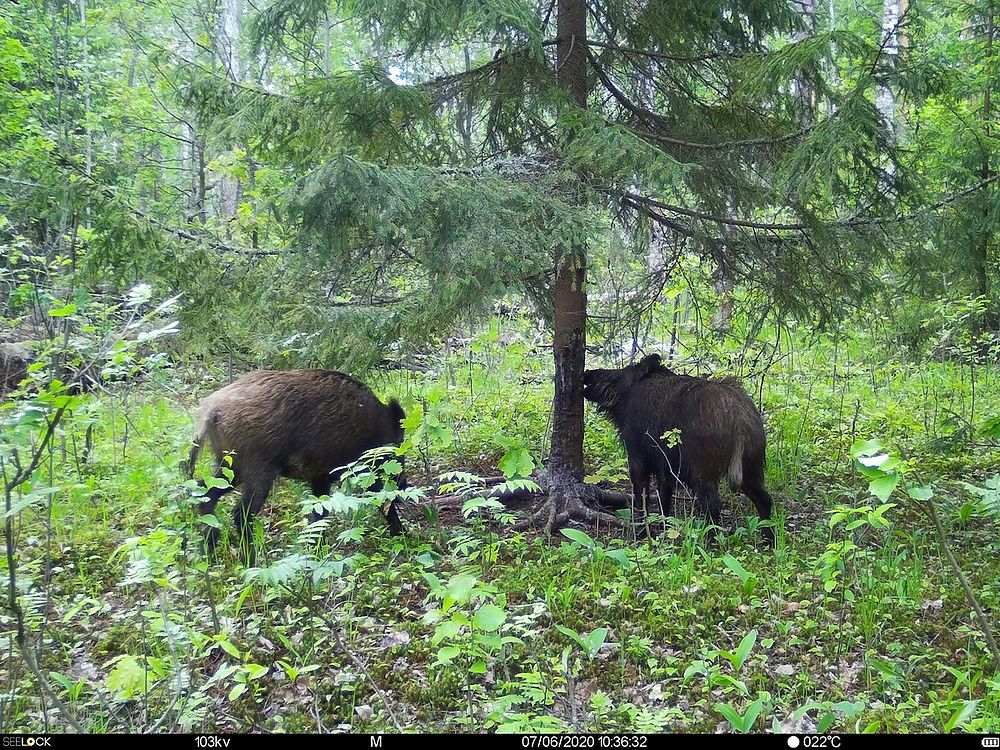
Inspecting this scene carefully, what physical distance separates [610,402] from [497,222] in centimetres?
259

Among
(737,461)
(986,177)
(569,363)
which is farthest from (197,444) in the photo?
(986,177)

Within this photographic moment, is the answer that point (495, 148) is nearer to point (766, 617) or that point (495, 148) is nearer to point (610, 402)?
point (610, 402)

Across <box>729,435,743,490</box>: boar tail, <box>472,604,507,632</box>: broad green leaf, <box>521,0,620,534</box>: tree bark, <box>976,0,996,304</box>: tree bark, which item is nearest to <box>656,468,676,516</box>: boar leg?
<box>521,0,620,534</box>: tree bark

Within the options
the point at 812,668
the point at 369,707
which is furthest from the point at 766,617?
the point at 369,707

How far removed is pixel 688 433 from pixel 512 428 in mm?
2759

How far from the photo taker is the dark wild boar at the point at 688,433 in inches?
221

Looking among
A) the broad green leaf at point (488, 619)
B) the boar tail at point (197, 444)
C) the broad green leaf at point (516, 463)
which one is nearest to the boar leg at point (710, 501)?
the broad green leaf at point (516, 463)

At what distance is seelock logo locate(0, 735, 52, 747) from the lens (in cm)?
293

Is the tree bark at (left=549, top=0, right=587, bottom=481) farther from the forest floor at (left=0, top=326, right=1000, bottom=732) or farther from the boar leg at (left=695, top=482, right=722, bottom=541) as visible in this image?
the boar leg at (left=695, top=482, right=722, bottom=541)

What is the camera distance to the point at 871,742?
3004mm

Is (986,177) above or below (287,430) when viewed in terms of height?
above

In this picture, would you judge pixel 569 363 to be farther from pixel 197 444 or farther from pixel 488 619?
pixel 488 619

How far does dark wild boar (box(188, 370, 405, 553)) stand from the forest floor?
13.7 inches

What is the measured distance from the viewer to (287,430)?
5.38m
